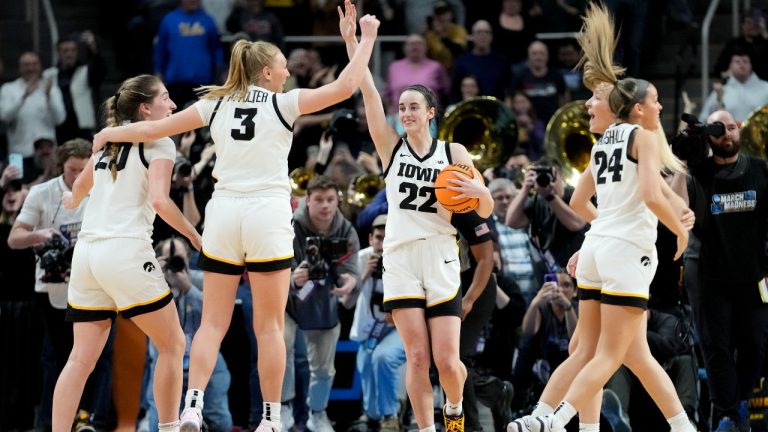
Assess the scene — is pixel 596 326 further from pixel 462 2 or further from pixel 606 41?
pixel 462 2

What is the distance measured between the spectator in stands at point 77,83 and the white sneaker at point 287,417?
5.28 meters

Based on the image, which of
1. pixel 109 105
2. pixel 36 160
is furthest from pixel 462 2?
pixel 109 105

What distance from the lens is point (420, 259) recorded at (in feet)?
24.9

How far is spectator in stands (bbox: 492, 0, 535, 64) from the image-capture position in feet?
47.9

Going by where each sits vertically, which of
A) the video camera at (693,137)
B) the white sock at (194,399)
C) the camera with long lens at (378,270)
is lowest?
the white sock at (194,399)

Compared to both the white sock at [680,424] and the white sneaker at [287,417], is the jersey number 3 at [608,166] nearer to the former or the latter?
the white sock at [680,424]

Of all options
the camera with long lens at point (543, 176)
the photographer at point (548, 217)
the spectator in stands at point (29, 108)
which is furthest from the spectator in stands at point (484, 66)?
the spectator in stands at point (29, 108)

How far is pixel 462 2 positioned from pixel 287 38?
206cm

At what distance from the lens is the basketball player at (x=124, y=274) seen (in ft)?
24.2

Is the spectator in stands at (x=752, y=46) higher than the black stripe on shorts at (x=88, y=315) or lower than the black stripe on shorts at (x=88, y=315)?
higher

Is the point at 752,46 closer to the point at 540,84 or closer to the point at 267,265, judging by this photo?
the point at 540,84

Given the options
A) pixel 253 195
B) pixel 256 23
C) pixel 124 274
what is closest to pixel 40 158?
pixel 256 23

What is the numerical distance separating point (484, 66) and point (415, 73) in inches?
28.9

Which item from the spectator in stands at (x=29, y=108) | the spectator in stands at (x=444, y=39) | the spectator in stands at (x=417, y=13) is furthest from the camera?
the spectator in stands at (x=417, y=13)
